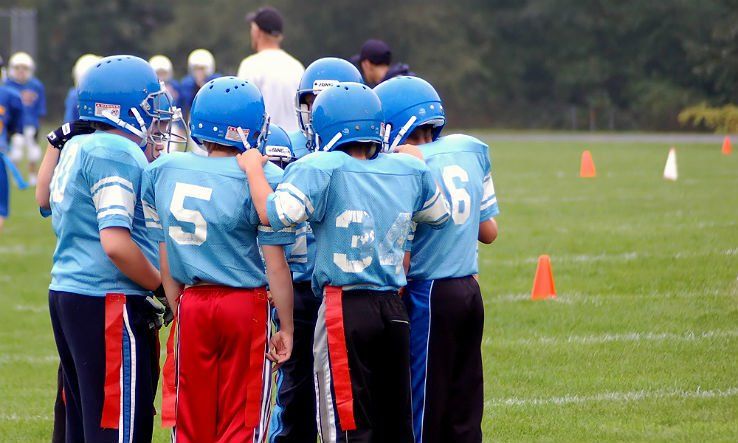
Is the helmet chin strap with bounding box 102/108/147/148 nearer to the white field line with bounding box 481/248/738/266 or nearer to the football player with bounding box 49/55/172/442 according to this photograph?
the football player with bounding box 49/55/172/442

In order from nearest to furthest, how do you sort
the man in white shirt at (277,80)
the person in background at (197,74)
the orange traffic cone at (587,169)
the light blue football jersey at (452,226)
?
the light blue football jersey at (452,226) < the man in white shirt at (277,80) < the person in background at (197,74) < the orange traffic cone at (587,169)

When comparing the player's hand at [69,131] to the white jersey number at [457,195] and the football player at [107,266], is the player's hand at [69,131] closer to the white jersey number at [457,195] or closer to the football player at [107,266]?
the football player at [107,266]

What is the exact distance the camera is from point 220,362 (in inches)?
161

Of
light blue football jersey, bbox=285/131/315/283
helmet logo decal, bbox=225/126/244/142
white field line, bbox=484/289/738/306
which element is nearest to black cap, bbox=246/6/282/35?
white field line, bbox=484/289/738/306

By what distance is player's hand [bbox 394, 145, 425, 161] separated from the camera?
436 centimetres

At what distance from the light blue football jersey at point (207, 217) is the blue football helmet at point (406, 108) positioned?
2.25 feet

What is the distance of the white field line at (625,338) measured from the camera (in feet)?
23.0

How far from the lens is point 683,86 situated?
126 feet

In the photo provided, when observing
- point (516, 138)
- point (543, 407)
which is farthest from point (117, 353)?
point (516, 138)

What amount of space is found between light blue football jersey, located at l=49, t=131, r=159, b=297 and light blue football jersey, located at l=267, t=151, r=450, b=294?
565 millimetres

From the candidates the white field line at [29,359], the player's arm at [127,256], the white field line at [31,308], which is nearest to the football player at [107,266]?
the player's arm at [127,256]

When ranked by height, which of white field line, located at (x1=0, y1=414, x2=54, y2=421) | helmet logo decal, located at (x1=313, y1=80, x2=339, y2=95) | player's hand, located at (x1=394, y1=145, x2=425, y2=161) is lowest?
white field line, located at (x1=0, y1=414, x2=54, y2=421)

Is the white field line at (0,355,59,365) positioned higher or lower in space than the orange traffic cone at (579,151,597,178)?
lower

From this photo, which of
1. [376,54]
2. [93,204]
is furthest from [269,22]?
[93,204]
